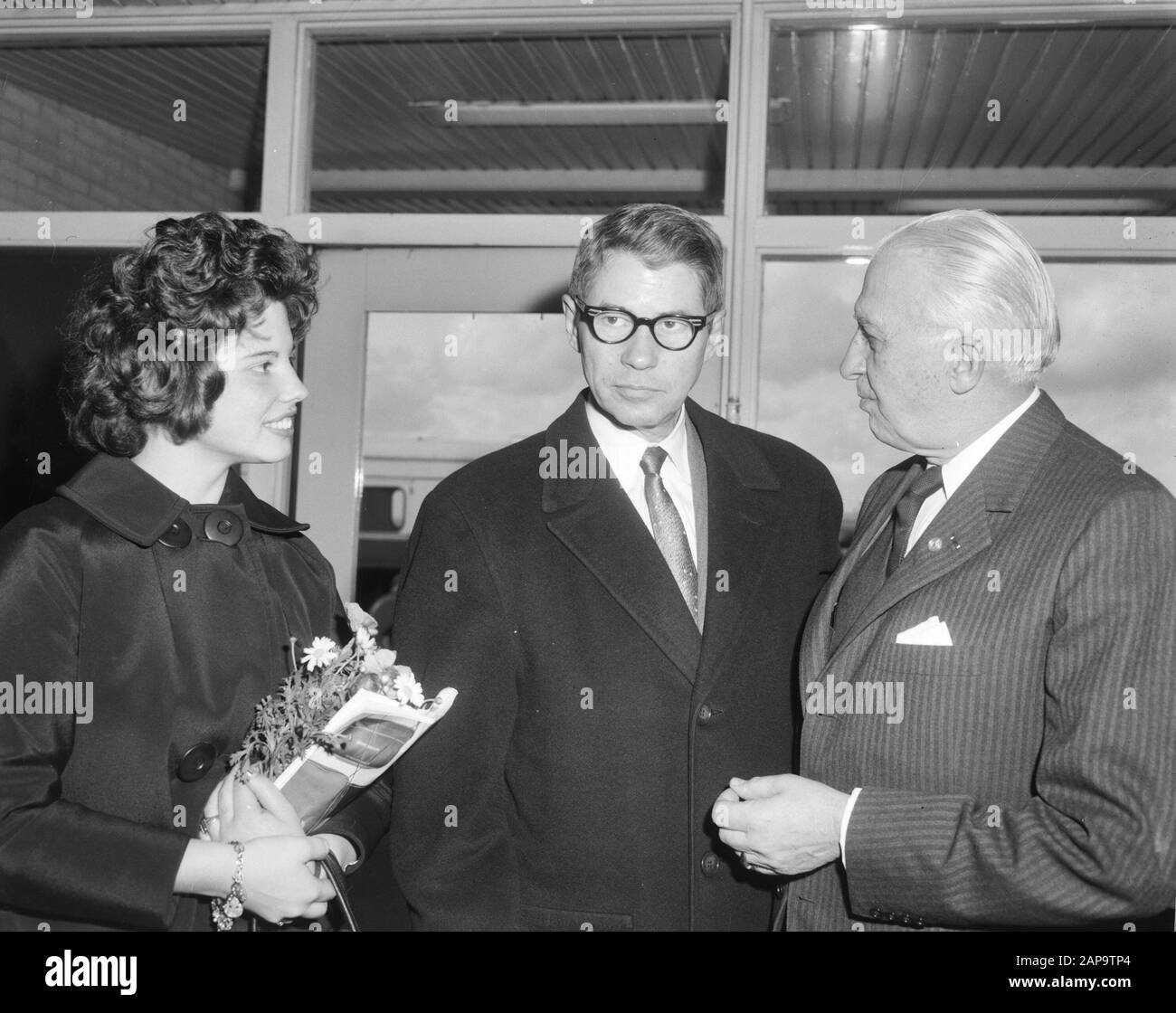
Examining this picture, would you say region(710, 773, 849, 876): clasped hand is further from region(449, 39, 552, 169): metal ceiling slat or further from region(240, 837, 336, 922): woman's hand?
region(449, 39, 552, 169): metal ceiling slat

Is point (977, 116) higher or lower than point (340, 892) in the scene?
higher

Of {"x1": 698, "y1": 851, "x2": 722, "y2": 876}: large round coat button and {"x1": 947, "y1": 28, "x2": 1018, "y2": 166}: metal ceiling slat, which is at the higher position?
{"x1": 947, "y1": 28, "x2": 1018, "y2": 166}: metal ceiling slat

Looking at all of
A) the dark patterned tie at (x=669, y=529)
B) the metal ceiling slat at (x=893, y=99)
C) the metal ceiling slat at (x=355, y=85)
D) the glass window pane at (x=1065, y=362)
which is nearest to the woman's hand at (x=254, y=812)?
the dark patterned tie at (x=669, y=529)

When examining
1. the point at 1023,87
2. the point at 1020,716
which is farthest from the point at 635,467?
the point at 1023,87

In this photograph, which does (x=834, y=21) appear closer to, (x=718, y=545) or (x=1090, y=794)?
(x=718, y=545)

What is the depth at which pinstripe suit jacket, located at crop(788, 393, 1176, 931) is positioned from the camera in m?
1.60

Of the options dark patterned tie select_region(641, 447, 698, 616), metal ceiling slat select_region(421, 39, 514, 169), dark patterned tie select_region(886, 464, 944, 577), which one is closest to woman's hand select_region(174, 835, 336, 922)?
dark patterned tie select_region(641, 447, 698, 616)

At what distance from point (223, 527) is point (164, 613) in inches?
7.8

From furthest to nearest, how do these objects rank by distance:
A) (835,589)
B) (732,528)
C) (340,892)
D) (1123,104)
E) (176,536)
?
1. (1123,104)
2. (732,528)
3. (835,589)
4. (176,536)
5. (340,892)

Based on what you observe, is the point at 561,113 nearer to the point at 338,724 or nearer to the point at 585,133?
the point at 585,133

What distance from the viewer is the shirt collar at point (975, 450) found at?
1928 mm

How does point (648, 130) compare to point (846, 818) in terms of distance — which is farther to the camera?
point (648, 130)

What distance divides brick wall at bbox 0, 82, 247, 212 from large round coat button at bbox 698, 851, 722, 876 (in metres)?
3.79

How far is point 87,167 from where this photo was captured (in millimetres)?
5461
